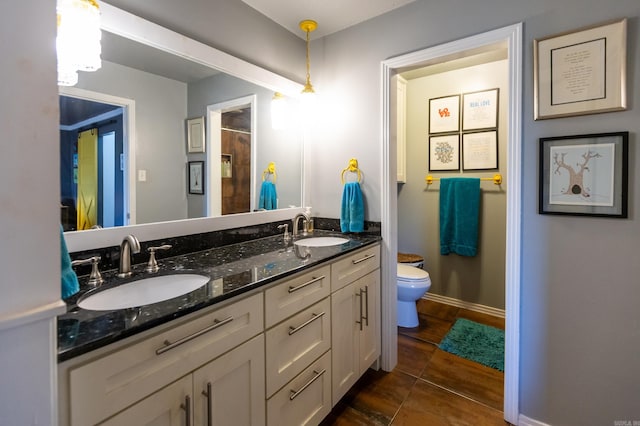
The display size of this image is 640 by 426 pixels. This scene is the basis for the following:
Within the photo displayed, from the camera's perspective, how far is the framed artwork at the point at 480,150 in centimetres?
271

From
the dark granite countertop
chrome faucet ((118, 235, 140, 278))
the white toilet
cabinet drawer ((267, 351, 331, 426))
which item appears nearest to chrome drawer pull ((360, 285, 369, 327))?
the dark granite countertop

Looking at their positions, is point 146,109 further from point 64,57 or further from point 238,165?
point 238,165

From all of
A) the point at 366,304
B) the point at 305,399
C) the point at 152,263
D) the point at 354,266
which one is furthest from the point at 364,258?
the point at 152,263

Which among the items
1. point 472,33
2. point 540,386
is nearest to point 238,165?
point 472,33

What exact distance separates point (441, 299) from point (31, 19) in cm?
332

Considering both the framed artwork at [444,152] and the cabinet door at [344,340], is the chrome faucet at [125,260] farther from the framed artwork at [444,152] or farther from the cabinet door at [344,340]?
the framed artwork at [444,152]

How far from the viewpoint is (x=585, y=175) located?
1351 millimetres

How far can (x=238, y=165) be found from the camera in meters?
1.86

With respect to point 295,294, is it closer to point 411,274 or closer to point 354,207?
point 354,207

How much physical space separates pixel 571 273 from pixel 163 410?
5.66 feet

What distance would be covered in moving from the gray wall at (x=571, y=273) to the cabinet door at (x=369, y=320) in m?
0.78

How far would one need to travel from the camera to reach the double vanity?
718mm

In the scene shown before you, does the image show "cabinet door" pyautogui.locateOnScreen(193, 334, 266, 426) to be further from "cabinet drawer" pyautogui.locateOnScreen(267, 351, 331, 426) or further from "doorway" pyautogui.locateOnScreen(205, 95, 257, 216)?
"doorway" pyautogui.locateOnScreen(205, 95, 257, 216)

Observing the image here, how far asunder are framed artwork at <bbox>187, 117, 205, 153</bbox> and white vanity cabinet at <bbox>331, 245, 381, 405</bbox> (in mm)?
944
